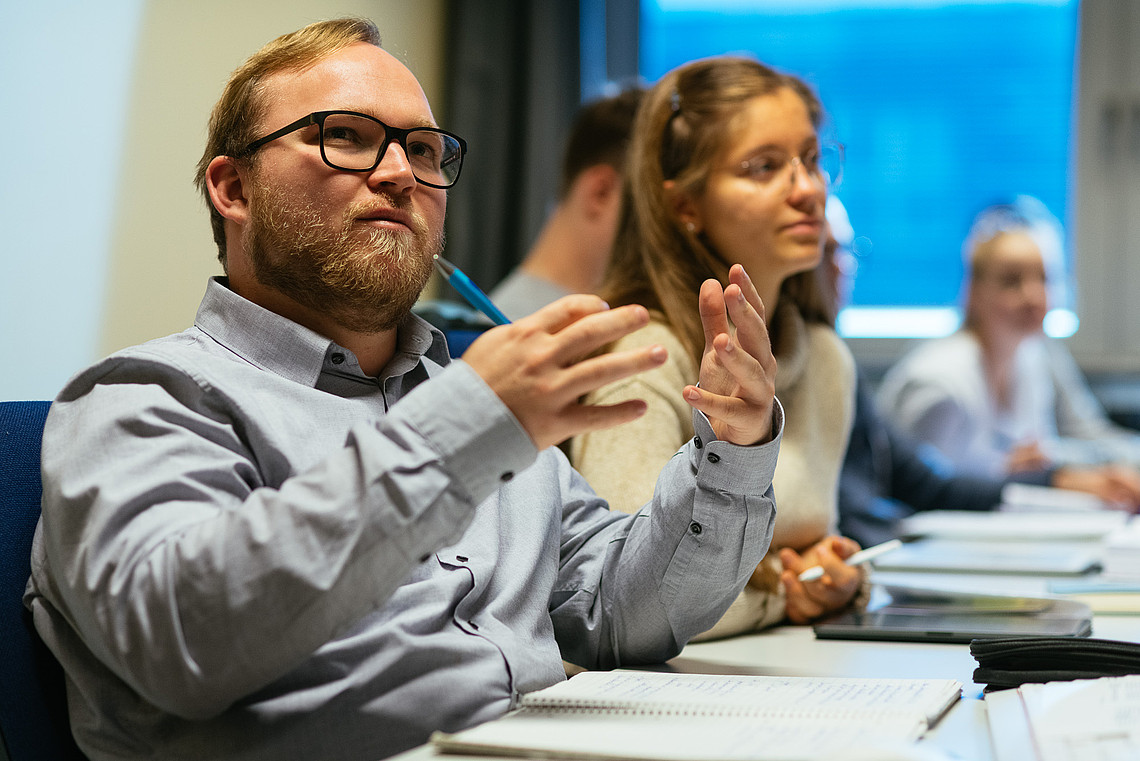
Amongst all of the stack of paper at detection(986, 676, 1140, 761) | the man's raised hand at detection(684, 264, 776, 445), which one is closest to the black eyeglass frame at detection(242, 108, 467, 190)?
the man's raised hand at detection(684, 264, 776, 445)

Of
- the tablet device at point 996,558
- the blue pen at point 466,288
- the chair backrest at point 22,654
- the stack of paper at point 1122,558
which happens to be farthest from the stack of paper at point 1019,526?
the chair backrest at point 22,654

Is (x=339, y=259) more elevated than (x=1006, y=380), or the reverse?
(x=339, y=259)

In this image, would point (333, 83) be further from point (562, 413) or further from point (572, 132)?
point (572, 132)

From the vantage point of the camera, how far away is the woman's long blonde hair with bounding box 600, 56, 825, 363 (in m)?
1.46

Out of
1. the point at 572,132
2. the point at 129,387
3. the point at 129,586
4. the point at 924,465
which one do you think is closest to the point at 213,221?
the point at 129,387

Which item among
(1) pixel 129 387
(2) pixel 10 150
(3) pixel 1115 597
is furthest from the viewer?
(3) pixel 1115 597

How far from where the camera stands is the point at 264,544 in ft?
2.29

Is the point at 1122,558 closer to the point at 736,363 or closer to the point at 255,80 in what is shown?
the point at 736,363

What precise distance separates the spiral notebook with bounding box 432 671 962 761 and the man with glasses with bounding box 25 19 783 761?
4.4 inches

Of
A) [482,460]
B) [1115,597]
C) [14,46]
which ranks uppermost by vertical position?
[14,46]

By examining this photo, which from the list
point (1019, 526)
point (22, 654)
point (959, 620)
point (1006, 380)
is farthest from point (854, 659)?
point (1006, 380)

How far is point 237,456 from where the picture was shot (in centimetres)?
85

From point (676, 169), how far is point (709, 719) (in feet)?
3.01

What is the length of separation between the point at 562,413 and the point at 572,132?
196 centimetres
